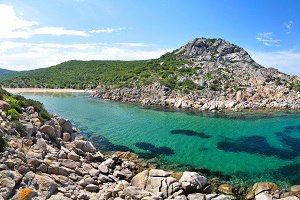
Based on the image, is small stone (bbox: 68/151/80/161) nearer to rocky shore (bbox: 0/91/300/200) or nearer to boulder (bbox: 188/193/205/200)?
rocky shore (bbox: 0/91/300/200)

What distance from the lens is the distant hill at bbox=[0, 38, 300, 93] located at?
79.4m

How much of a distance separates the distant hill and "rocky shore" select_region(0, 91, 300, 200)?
5861 centimetres

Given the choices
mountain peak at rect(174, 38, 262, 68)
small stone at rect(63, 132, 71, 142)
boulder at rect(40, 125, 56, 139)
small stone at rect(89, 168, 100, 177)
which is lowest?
small stone at rect(89, 168, 100, 177)

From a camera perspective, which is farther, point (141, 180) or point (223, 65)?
point (223, 65)

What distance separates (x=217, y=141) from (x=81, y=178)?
2298cm

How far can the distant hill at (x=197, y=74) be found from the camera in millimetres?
79438

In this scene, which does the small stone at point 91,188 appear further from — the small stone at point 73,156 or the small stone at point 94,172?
the small stone at point 73,156

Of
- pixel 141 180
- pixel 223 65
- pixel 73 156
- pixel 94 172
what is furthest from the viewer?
pixel 223 65

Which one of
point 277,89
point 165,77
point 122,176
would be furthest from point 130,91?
point 122,176

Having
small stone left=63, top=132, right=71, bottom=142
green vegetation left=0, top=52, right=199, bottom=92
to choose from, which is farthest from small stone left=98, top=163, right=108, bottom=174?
green vegetation left=0, top=52, right=199, bottom=92

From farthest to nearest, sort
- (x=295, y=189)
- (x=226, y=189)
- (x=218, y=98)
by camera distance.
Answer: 1. (x=218, y=98)
2. (x=226, y=189)
3. (x=295, y=189)

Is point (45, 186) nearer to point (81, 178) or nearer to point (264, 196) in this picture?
point (81, 178)

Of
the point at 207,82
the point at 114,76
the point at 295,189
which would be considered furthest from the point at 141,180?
the point at 114,76

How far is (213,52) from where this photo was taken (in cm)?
11775
